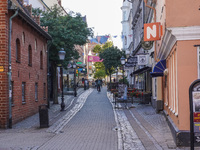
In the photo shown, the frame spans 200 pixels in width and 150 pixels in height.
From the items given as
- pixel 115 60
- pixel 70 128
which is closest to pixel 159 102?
pixel 70 128

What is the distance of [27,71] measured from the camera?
777 inches

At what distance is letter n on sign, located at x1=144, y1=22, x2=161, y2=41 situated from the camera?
52.4 ft

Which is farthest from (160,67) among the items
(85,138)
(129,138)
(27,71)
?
(27,71)

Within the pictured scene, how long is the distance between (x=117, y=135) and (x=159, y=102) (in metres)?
7.78

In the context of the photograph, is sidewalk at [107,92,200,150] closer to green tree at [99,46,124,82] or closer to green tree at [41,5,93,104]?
green tree at [41,5,93,104]

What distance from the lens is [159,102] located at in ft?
64.6

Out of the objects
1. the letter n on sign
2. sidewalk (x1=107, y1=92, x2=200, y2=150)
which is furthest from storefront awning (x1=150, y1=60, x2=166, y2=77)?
sidewalk (x1=107, y1=92, x2=200, y2=150)

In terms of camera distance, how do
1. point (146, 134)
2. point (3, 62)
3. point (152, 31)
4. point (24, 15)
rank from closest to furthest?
point (146, 134) < point (3, 62) < point (152, 31) < point (24, 15)

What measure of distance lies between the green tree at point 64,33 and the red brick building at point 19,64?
81.7 inches

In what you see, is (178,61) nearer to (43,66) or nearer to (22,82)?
(22,82)

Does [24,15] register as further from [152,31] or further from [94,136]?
[94,136]

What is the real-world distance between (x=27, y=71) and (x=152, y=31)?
24.0ft

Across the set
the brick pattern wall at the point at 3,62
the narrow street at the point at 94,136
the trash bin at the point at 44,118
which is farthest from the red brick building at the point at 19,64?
the trash bin at the point at 44,118

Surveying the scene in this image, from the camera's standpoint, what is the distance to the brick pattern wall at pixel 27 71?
56.1 feet
